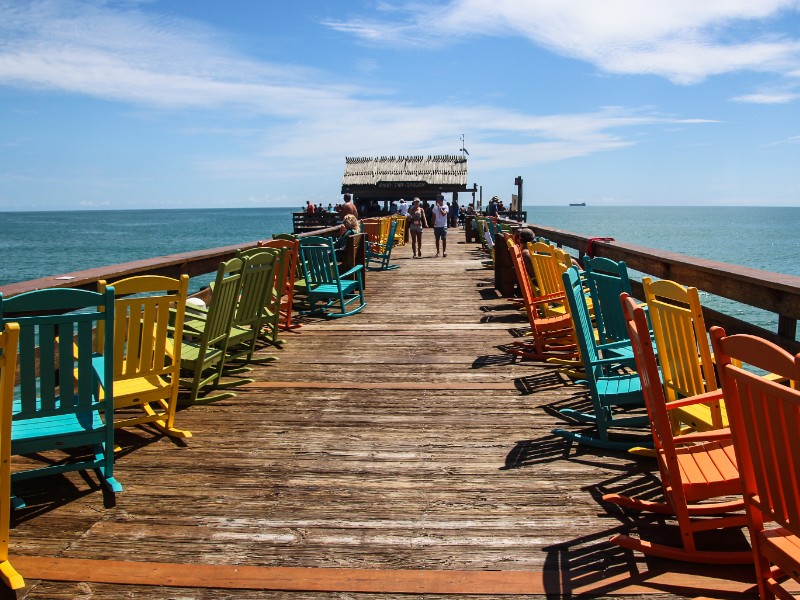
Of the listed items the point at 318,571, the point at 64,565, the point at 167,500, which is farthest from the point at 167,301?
the point at 318,571

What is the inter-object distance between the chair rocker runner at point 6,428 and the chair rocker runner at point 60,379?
64cm

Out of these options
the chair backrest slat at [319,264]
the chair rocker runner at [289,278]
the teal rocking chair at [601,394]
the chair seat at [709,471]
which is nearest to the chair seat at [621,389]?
the teal rocking chair at [601,394]

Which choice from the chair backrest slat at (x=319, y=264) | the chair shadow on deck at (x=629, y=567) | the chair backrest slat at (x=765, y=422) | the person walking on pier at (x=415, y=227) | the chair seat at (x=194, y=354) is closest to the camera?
the chair backrest slat at (x=765, y=422)

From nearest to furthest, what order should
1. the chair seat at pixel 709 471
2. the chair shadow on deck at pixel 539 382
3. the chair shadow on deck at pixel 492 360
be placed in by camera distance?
the chair seat at pixel 709 471 → the chair shadow on deck at pixel 539 382 → the chair shadow on deck at pixel 492 360

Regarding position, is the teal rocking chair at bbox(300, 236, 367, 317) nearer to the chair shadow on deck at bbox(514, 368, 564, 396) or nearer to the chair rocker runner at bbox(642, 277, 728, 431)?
the chair shadow on deck at bbox(514, 368, 564, 396)

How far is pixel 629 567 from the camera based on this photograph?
9.79 ft

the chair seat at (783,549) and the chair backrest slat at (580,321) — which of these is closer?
the chair seat at (783,549)

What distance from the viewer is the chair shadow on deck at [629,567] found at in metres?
2.81

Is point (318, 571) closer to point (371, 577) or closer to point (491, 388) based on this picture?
point (371, 577)

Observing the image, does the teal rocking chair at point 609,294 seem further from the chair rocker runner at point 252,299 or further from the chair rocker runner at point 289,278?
the chair rocker runner at point 289,278

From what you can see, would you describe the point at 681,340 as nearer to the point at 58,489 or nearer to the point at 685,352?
the point at 685,352

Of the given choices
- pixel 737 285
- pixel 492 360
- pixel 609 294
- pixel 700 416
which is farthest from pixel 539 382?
pixel 700 416

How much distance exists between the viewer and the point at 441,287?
13.3m

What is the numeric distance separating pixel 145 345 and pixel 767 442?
3.42 metres
